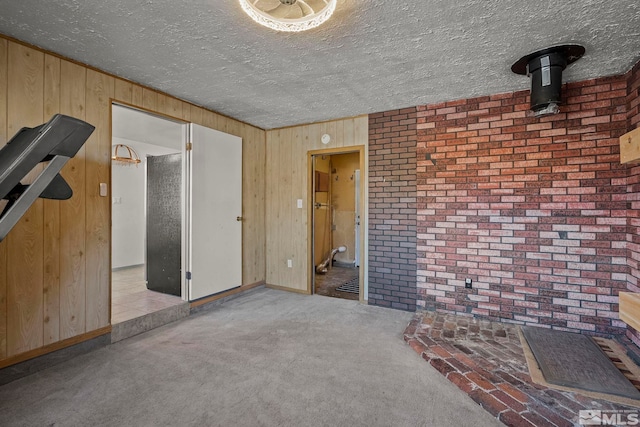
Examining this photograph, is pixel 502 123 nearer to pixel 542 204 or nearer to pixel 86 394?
pixel 542 204

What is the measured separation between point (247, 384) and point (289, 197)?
2825mm

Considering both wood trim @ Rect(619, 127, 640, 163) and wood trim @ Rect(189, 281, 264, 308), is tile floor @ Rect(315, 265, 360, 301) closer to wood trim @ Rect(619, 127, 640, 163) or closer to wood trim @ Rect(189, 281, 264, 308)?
wood trim @ Rect(189, 281, 264, 308)

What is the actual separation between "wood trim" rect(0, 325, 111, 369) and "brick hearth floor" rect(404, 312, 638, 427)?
2761 mm

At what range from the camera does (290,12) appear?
1843 millimetres

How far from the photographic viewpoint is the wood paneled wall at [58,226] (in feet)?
7.25

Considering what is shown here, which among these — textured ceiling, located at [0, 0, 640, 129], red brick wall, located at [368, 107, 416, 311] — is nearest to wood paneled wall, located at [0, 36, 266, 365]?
textured ceiling, located at [0, 0, 640, 129]

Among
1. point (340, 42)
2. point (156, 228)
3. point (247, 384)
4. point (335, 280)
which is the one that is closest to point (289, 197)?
point (335, 280)

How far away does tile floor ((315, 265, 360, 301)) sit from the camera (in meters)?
4.44

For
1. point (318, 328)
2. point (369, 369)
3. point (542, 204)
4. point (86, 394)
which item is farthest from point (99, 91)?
point (542, 204)

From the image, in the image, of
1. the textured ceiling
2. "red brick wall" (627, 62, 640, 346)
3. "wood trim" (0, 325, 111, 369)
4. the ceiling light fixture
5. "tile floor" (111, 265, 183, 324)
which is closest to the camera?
the ceiling light fixture

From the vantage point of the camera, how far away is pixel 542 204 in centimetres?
304

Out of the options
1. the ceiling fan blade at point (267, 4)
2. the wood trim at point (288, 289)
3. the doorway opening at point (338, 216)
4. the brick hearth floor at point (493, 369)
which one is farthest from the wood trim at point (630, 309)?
the doorway opening at point (338, 216)

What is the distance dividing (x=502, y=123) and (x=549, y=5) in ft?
5.01

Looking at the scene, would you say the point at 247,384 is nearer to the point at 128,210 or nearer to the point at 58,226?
the point at 58,226
